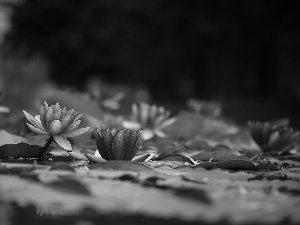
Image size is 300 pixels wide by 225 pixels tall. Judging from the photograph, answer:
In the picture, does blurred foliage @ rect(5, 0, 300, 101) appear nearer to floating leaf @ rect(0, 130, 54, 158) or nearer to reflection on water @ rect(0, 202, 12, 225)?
floating leaf @ rect(0, 130, 54, 158)

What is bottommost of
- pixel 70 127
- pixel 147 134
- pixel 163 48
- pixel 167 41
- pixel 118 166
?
pixel 118 166

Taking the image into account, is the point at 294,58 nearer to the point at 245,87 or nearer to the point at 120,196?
the point at 245,87

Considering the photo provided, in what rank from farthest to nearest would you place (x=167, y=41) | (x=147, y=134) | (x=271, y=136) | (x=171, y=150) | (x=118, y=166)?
(x=167, y=41), (x=147, y=134), (x=271, y=136), (x=171, y=150), (x=118, y=166)

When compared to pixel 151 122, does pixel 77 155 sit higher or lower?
lower

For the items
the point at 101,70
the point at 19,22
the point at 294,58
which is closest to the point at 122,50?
the point at 101,70

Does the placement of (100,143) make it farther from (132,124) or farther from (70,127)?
(132,124)

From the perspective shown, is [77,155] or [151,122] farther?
[151,122]

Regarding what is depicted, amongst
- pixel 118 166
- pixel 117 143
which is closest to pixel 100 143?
pixel 117 143

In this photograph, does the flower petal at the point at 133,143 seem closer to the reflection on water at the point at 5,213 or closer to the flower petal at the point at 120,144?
the flower petal at the point at 120,144
